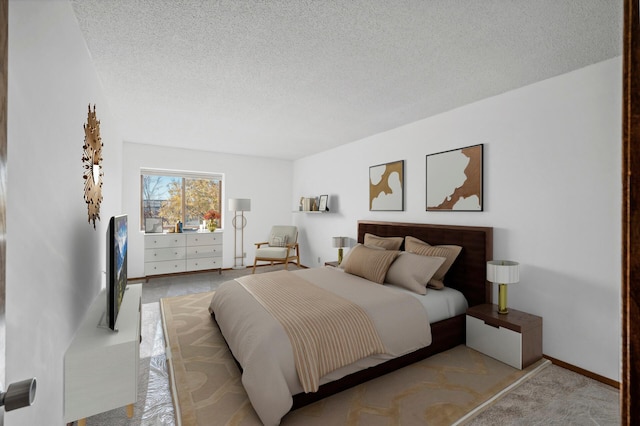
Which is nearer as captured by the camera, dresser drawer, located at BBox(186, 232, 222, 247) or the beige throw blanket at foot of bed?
the beige throw blanket at foot of bed

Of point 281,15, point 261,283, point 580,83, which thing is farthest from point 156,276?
point 580,83

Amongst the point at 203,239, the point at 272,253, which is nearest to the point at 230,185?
the point at 203,239

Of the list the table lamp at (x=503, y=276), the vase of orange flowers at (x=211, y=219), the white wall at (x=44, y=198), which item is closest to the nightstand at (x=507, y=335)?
the table lamp at (x=503, y=276)

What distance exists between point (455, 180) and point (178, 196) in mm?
5115

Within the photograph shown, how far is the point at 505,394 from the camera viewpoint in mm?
2195

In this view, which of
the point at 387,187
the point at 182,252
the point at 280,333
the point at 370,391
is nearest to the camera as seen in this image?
the point at 280,333

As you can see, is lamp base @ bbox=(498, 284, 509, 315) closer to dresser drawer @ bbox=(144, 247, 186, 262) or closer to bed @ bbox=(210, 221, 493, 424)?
bed @ bbox=(210, 221, 493, 424)

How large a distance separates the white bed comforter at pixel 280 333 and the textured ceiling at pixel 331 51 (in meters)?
2.00

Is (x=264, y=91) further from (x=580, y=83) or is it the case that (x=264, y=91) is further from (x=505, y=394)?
(x=505, y=394)

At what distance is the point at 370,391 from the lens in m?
2.24

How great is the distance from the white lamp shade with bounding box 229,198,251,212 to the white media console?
13.3ft

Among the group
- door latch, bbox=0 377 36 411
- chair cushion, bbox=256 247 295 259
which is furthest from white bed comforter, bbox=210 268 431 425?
chair cushion, bbox=256 247 295 259

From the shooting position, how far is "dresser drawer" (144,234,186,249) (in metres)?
5.22

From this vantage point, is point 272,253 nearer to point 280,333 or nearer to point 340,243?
point 340,243
